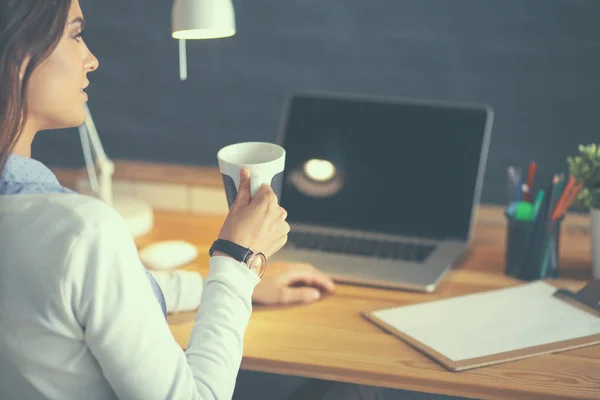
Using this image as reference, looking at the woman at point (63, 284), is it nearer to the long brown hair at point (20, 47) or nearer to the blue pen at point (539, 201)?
the long brown hair at point (20, 47)

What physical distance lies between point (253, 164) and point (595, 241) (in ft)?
2.40

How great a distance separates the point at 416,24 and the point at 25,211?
126 centimetres

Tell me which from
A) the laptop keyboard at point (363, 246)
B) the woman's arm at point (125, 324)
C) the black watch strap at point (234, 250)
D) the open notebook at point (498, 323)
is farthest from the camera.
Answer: the laptop keyboard at point (363, 246)

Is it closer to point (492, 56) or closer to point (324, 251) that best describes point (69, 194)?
point (324, 251)

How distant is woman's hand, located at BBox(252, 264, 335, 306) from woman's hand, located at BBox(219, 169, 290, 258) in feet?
0.95

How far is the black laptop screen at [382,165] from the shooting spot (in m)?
1.66

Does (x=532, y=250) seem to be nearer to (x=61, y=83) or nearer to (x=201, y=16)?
(x=201, y=16)

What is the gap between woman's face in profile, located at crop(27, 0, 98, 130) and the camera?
101 centimetres

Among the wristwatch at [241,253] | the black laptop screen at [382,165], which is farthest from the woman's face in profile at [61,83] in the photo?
the black laptop screen at [382,165]

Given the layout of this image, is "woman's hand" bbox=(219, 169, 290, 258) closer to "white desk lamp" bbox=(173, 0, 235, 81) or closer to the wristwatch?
the wristwatch

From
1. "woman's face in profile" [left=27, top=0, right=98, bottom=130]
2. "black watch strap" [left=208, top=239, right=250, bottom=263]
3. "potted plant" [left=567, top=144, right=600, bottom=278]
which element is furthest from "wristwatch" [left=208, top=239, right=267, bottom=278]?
"potted plant" [left=567, top=144, right=600, bottom=278]

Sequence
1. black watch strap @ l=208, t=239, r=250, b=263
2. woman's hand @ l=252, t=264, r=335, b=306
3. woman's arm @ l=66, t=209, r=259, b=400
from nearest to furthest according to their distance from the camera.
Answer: woman's arm @ l=66, t=209, r=259, b=400
black watch strap @ l=208, t=239, r=250, b=263
woman's hand @ l=252, t=264, r=335, b=306

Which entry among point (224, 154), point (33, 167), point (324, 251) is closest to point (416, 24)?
point (324, 251)

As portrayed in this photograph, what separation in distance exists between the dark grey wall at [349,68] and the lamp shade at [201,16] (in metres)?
0.59
